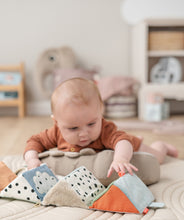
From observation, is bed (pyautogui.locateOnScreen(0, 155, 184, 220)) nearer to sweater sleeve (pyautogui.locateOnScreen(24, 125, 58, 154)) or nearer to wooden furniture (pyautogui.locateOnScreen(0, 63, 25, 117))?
sweater sleeve (pyautogui.locateOnScreen(24, 125, 58, 154))

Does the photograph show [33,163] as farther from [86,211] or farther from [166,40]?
[166,40]

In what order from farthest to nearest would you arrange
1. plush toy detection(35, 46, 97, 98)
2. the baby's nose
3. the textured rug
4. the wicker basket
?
plush toy detection(35, 46, 97, 98)
the wicker basket
the textured rug
the baby's nose

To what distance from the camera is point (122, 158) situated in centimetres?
92

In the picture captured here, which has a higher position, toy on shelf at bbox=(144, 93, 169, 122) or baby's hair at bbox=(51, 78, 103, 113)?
baby's hair at bbox=(51, 78, 103, 113)

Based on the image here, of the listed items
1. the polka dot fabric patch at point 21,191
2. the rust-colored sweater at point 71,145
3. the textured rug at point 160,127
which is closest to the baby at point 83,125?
the rust-colored sweater at point 71,145

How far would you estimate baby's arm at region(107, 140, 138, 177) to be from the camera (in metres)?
0.88

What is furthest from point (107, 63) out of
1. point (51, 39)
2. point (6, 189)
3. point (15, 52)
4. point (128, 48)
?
point (6, 189)

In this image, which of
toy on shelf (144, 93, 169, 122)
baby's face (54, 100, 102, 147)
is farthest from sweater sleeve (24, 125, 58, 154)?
toy on shelf (144, 93, 169, 122)

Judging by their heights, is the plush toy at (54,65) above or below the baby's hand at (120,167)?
above

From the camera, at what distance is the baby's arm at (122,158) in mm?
877

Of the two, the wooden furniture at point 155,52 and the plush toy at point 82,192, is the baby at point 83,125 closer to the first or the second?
the plush toy at point 82,192

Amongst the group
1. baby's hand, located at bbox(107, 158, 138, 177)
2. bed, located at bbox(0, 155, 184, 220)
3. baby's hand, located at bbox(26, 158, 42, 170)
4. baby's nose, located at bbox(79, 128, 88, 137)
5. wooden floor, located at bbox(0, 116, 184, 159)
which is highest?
baby's nose, located at bbox(79, 128, 88, 137)

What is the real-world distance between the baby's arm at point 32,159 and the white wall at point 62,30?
2.26 metres

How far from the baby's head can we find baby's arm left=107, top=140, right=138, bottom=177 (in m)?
0.09
